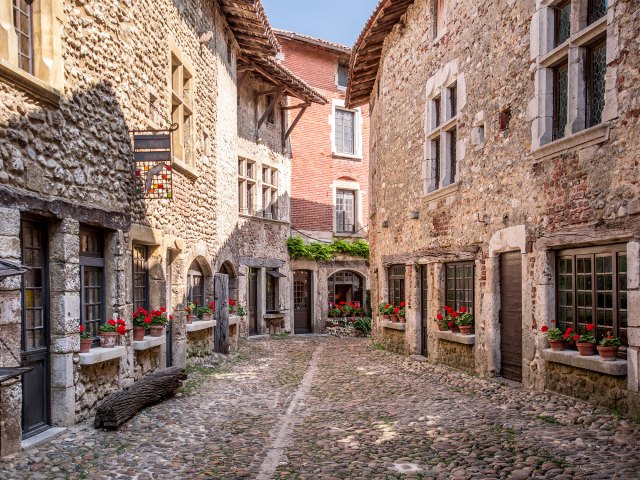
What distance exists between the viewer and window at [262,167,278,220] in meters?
17.4

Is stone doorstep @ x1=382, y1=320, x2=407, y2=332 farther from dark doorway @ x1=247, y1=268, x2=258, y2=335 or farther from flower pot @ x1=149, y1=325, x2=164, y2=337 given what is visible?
flower pot @ x1=149, y1=325, x2=164, y2=337

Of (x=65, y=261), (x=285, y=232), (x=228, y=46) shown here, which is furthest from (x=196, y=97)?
(x=285, y=232)

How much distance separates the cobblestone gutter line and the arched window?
399 inches

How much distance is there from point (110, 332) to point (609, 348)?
5.16m

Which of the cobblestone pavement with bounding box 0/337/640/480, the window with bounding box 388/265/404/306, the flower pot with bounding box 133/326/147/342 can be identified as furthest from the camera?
the window with bounding box 388/265/404/306

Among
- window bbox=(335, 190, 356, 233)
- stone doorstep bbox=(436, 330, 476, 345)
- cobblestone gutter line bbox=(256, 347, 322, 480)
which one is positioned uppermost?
window bbox=(335, 190, 356, 233)

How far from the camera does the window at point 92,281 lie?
639cm

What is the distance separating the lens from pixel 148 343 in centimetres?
770

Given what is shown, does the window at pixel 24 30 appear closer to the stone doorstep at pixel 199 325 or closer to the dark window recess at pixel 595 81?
Result: the stone doorstep at pixel 199 325

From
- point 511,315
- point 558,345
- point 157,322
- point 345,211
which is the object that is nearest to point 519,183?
point 511,315

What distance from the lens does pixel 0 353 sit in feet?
15.4

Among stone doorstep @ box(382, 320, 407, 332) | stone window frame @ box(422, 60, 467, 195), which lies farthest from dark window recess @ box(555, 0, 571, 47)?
stone doorstep @ box(382, 320, 407, 332)

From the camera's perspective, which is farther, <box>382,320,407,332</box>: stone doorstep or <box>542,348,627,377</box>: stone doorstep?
<box>382,320,407,332</box>: stone doorstep

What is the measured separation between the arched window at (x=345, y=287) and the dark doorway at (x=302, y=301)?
800 mm
